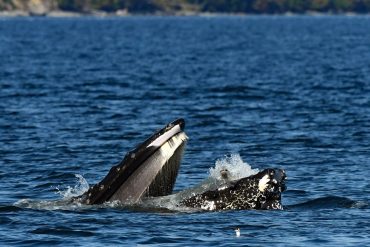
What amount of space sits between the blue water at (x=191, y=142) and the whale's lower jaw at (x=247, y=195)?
0.19 meters

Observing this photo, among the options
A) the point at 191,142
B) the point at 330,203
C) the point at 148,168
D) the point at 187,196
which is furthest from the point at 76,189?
the point at 191,142

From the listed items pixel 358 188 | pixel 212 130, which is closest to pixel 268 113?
pixel 212 130

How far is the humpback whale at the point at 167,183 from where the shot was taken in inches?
808

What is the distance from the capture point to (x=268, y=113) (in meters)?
43.6

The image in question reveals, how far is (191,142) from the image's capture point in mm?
34938

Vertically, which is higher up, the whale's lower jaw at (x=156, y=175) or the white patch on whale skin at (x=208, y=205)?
the whale's lower jaw at (x=156, y=175)

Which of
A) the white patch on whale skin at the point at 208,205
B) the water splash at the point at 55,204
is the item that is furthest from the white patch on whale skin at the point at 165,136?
the water splash at the point at 55,204

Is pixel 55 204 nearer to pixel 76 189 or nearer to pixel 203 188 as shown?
pixel 203 188

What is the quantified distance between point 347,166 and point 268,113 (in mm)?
14444

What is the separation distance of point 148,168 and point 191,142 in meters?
14.3

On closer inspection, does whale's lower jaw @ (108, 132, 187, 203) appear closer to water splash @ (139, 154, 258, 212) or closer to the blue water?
water splash @ (139, 154, 258, 212)

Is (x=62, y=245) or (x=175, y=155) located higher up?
(x=175, y=155)

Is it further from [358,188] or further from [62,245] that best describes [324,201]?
[62,245]

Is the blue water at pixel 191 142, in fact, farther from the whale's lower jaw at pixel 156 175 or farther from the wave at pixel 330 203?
the whale's lower jaw at pixel 156 175
